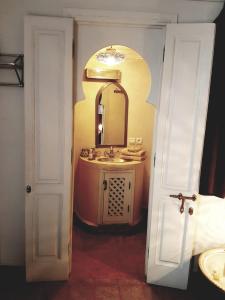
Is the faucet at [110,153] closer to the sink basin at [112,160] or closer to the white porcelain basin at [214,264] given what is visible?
the sink basin at [112,160]

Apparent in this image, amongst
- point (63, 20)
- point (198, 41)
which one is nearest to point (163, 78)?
point (198, 41)

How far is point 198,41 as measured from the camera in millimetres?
2309

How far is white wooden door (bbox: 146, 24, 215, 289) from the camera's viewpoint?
233 centimetres

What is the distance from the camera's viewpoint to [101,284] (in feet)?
8.91

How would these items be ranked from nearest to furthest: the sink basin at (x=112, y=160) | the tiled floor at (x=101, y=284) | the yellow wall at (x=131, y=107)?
the tiled floor at (x=101, y=284) < the sink basin at (x=112, y=160) < the yellow wall at (x=131, y=107)

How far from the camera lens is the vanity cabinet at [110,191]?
3.70m

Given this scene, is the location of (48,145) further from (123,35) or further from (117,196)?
(117,196)

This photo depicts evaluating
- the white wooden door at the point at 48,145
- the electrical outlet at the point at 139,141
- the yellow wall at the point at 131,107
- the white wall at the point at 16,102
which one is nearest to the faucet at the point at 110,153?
the yellow wall at the point at 131,107

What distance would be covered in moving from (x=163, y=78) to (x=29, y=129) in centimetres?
117

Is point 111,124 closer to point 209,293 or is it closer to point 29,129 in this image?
point 29,129

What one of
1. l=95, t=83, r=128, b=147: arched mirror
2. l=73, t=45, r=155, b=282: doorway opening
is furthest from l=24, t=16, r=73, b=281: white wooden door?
l=95, t=83, r=128, b=147: arched mirror

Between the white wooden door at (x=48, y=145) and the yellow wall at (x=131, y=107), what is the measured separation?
5.30ft

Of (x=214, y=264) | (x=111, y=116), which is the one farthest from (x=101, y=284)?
(x=111, y=116)

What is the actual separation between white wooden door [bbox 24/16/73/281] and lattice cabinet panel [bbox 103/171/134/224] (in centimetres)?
107
